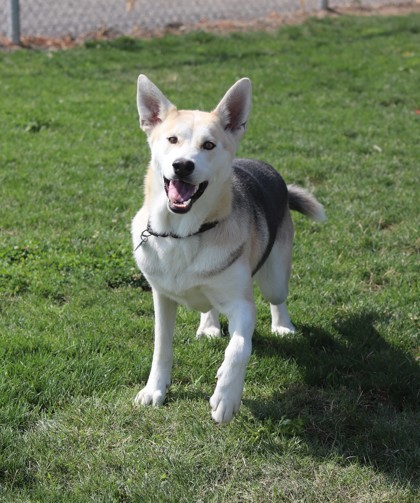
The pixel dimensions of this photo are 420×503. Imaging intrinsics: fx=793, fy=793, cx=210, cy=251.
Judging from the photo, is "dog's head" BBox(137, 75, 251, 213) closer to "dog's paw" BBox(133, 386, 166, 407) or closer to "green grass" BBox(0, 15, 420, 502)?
"dog's paw" BBox(133, 386, 166, 407)

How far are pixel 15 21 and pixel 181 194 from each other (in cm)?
876

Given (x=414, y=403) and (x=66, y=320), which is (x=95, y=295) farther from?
(x=414, y=403)

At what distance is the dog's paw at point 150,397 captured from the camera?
422 cm

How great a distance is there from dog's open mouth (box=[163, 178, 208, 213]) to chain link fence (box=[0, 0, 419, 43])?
864cm

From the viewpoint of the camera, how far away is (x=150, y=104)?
4.41 meters

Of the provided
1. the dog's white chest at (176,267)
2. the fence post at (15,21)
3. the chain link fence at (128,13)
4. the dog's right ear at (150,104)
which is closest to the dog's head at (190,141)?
the dog's right ear at (150,104)

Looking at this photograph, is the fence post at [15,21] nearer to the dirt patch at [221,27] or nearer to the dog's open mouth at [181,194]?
the dirt patch at [221,27]

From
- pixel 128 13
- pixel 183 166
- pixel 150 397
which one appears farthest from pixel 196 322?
pixel 128 13

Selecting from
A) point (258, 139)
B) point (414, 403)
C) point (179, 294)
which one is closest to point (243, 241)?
point (179, 294)

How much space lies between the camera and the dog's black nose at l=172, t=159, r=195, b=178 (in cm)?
384

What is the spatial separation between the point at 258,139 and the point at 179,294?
479 centimetres

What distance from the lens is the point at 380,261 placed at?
6086 millimetres

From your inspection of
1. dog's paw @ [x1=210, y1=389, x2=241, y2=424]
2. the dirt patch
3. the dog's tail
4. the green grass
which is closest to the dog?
dog's paw @ [x1=210, y1=389, x2=241, y2=424]

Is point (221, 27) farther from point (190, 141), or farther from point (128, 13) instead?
point (190, 141)
